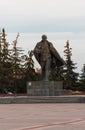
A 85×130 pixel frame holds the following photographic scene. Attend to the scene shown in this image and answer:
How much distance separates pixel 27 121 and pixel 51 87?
13.2m

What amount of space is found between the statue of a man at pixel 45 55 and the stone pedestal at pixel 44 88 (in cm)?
42

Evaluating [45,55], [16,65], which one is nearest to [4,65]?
[16,65]

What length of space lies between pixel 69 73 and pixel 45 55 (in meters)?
25.6

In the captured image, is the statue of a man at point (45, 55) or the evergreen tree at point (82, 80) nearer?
the statue of a man at point (45, 55)

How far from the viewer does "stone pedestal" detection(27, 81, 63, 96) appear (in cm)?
2881

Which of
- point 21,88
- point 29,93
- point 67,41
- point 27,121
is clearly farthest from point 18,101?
point 67,41

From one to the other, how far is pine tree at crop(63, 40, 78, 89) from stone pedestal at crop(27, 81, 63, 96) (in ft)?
77.8

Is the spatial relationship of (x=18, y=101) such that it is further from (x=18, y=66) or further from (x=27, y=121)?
(x=18, y=66)

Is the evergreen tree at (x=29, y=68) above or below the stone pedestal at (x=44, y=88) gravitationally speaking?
above

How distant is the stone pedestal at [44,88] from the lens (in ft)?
94.5

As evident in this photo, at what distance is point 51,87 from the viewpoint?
28.9m

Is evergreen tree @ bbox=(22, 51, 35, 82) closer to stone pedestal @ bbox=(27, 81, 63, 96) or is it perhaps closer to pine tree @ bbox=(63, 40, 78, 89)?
pine tree @ bbox=(63, 40, 78, 89)

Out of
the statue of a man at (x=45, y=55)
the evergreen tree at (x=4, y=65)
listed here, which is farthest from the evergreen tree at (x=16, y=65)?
the statue of a man at (x=45, y=55)

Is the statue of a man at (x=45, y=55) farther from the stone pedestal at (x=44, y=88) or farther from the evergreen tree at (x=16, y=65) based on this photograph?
the evergreen tree at (x=16, y=65)
